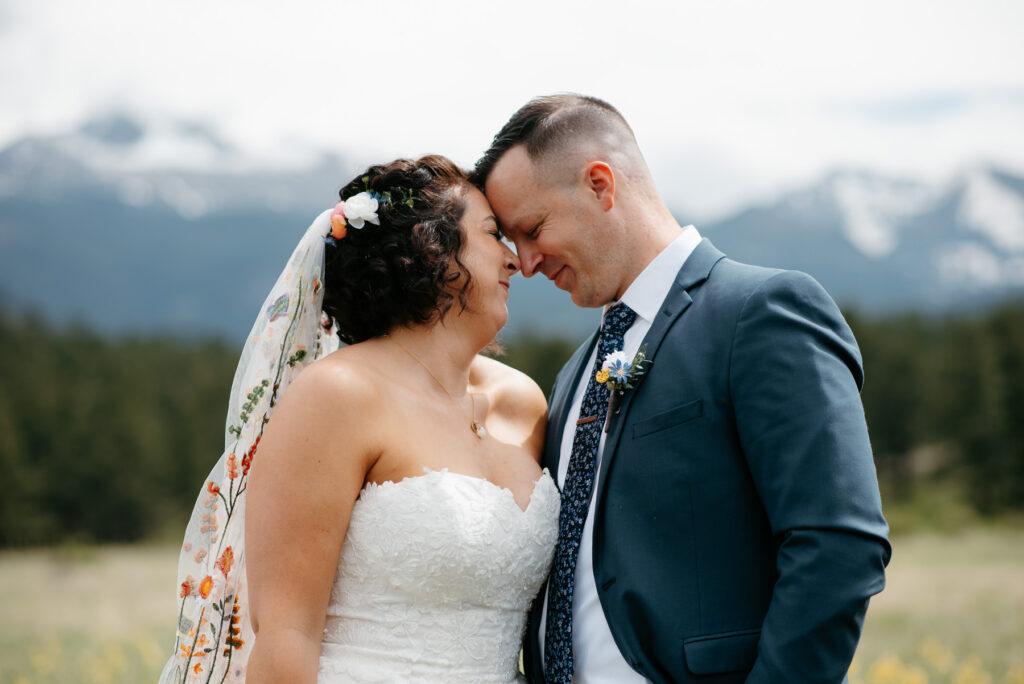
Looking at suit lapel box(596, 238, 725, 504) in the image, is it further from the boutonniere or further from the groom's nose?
the groom's nose

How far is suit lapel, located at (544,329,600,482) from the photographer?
3.92m

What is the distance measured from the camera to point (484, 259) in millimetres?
3732

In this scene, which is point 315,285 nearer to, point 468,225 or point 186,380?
Answer: point 468,225

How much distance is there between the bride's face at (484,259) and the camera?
3.71 m

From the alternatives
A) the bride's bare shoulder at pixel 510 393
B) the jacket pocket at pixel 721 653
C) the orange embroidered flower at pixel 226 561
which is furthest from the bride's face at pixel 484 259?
the jacket pocket at pixel 721 653

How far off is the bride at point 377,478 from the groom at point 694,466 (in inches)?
10.4

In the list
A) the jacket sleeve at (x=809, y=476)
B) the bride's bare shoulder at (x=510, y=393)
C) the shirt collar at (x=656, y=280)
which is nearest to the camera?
the jacket sleeve at (x=809, y=476)

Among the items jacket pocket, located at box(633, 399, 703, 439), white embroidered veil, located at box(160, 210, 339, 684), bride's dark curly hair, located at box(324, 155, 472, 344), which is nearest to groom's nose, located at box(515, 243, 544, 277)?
bride's dark curly hair, located at box(324, 155, 472, 344)

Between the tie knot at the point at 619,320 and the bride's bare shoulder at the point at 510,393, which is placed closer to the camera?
the tie knot at the point at 619,320

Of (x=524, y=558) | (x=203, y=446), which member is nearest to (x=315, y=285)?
(x=524, y=558)

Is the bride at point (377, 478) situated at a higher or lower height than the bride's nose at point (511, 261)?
lower

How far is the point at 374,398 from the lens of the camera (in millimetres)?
3346

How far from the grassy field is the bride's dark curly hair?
16.7 feet

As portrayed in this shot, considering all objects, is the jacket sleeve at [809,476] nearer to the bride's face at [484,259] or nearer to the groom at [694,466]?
the groom at [694,466]
